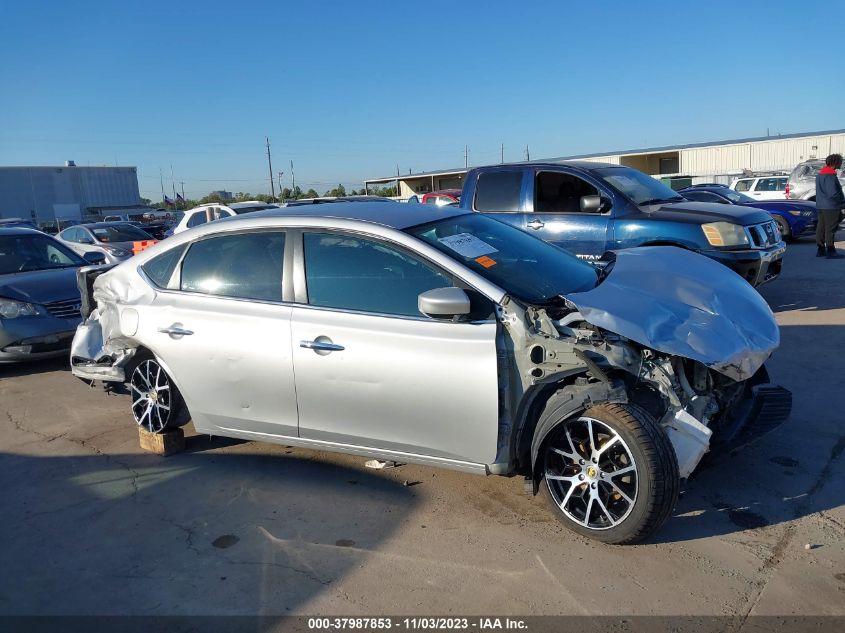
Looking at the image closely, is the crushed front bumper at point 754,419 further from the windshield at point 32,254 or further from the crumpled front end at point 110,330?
the windshield at point 32,254

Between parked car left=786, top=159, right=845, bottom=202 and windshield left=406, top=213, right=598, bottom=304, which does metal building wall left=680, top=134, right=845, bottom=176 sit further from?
windshield left=406, top=213, right=598, bottom=304

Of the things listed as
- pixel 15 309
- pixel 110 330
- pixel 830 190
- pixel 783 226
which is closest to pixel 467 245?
pixel 110 330

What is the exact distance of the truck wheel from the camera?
123 inches

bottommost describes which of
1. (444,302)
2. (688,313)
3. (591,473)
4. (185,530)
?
(185,530)

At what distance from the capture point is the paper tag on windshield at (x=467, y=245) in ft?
12.6

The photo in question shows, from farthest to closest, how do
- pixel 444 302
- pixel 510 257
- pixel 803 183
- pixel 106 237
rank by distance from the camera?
pixel 803 183, pixel 106 237, pixel 510 257, pixel 444 302

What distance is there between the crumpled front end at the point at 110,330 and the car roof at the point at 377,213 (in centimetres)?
94

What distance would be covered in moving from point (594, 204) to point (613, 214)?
0.26 metres

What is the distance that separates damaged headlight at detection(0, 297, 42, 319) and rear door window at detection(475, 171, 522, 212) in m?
5.19

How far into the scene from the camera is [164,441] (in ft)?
15.4

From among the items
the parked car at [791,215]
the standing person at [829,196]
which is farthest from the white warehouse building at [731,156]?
the standing person at [829,196]

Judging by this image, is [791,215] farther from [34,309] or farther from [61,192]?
[61,192]

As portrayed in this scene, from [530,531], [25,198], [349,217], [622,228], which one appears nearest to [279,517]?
[530,531]

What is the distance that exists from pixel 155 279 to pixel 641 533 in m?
3.52
